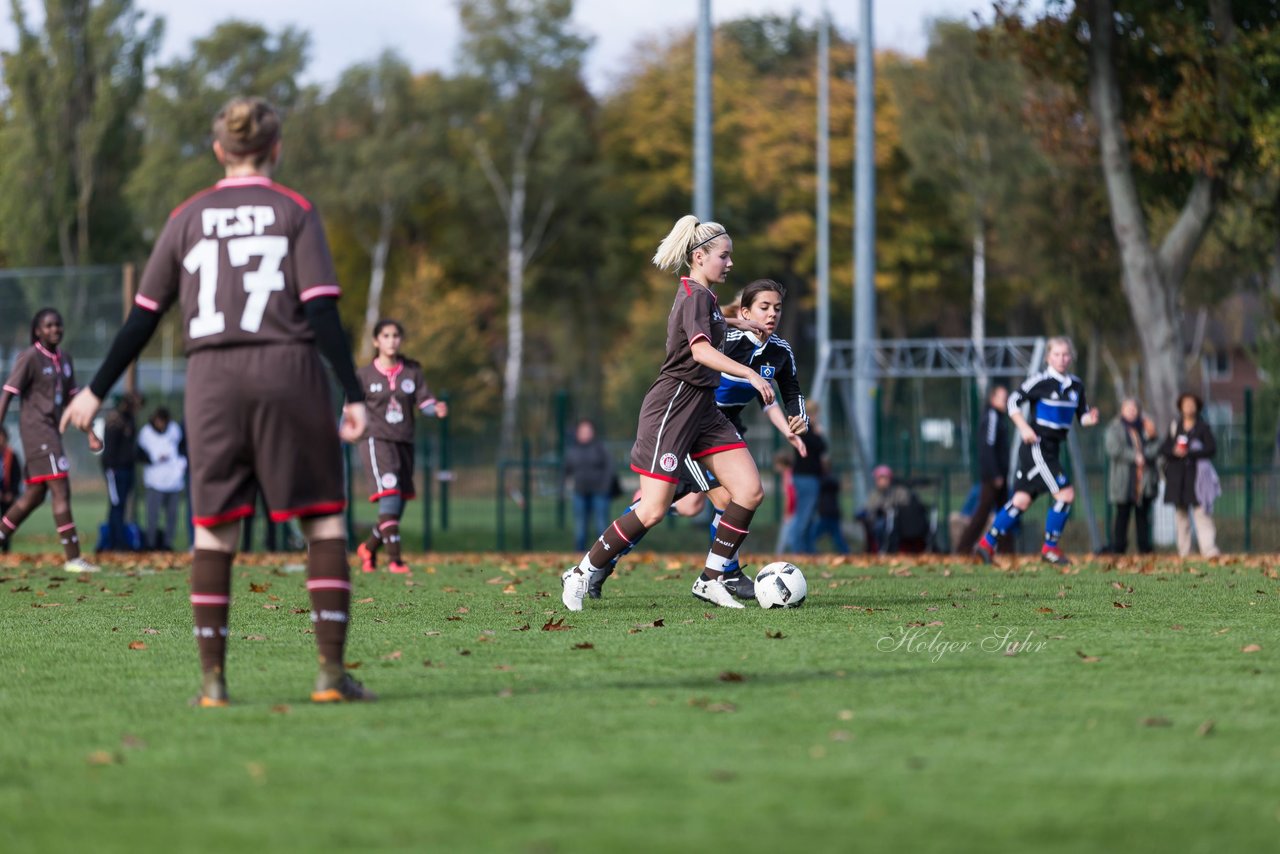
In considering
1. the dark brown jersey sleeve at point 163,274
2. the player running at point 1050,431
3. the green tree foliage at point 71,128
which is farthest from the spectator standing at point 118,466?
the green tree foliage at point 71,128

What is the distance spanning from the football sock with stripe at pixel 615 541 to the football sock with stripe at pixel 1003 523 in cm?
602

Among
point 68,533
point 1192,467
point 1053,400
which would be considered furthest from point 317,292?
point 1192,467

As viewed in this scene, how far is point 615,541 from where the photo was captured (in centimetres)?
988

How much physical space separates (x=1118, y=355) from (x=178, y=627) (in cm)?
4474

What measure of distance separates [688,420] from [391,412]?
4.50 m

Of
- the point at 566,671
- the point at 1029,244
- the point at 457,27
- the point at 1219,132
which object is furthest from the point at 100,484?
the point at 457,27

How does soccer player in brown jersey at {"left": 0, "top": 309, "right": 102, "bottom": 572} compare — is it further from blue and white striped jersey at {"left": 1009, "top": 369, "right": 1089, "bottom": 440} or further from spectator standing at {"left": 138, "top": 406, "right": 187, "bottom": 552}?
blue and white striped jersey at {"left": 1009, "top": 369, "right": 1089, "bottom": 440}

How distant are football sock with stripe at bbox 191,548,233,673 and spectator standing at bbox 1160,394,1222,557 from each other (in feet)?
46.1

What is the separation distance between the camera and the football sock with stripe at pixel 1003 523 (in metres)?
15.1

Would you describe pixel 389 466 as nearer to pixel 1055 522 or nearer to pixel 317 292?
pixel 1055 522

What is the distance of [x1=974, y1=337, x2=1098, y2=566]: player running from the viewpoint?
48.3 ft

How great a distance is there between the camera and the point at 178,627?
9.31m

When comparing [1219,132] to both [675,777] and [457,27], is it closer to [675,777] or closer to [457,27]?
[675,777]

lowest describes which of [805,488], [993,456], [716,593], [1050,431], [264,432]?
[716,593]
